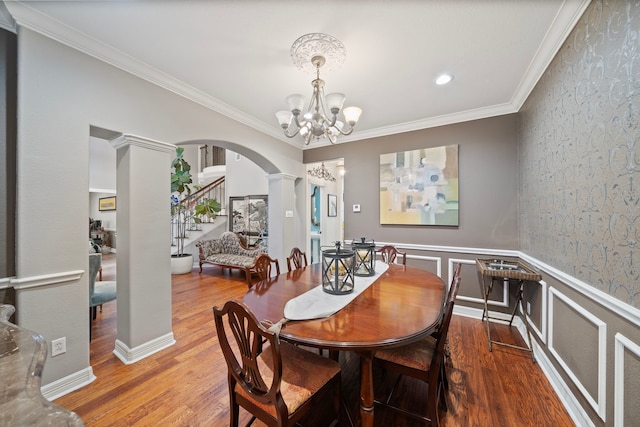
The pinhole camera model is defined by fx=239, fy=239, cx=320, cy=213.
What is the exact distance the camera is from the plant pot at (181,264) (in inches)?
206

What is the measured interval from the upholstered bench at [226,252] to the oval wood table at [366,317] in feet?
11.2

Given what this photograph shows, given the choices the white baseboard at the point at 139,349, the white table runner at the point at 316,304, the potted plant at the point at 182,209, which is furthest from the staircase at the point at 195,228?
the white table runner at the point at 316,304

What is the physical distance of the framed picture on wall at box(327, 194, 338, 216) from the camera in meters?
6.57

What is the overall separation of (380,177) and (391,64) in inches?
69.9

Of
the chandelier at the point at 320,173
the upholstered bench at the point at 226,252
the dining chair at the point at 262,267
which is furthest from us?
the chandelier at the point at 320,173

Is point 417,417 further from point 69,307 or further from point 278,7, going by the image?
point 278,7

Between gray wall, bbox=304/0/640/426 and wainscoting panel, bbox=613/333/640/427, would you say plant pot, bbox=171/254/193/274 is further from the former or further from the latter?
wainscoting panel, bbox=613/333/640/427

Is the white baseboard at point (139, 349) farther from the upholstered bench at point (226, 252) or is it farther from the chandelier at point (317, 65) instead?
the upholstered bench at point (226, 252)

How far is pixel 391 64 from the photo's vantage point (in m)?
2.12

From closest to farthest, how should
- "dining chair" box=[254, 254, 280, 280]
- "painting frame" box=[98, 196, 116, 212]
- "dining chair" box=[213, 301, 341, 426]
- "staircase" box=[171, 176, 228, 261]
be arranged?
"dining chair" box=[213, 301, 341, 426], "dining chair" box=[254, 254, 280, 280], "staircase" box=[171, 176, 228, 261], "painting frame" box=[98, 196, 116, 212]

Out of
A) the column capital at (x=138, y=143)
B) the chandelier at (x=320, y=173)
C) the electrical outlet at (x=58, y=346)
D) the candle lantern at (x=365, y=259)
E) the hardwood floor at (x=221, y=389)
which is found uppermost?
the chandelier at (x=320, y=173)

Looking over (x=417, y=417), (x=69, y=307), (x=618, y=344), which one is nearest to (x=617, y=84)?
(x=618, y=344)

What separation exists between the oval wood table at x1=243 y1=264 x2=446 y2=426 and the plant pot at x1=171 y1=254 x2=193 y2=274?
14.0 feet

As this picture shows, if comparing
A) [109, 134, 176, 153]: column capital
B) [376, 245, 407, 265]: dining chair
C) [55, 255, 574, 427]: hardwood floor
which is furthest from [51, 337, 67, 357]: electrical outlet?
[376, 245, 407, 265]: dining chair
